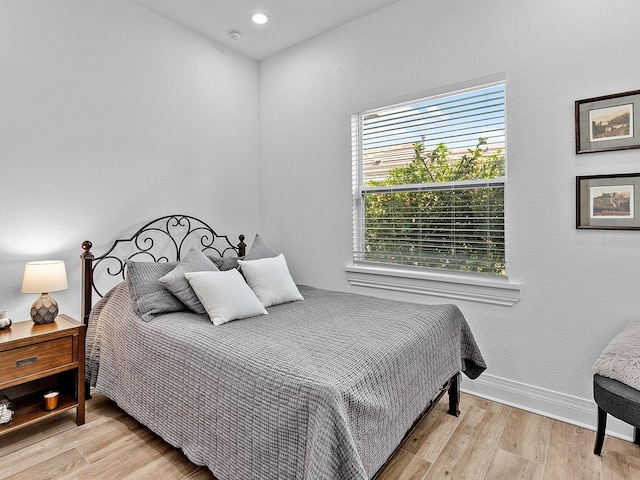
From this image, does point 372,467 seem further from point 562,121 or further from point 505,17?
point 505,17

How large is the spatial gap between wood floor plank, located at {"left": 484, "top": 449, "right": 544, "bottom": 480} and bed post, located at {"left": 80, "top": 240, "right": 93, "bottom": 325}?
255 centimetres

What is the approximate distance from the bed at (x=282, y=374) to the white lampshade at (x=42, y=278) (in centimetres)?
24

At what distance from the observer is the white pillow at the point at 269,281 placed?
2.60 m

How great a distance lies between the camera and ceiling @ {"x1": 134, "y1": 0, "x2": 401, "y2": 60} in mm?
2840

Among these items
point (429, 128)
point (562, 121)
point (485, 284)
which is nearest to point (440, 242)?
point (485, 284)

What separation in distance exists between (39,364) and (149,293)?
65 cm

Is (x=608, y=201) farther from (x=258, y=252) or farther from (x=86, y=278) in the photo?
(x=86, y=278)

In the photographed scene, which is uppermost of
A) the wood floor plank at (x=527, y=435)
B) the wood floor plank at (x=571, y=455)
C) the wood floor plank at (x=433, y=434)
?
the wood floor plank at (x=433, y=434)

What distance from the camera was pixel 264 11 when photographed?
2932 millimetres

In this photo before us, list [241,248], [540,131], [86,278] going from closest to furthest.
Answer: [540,131], [86,278], [241,248]

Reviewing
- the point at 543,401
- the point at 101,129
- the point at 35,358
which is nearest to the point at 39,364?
the point at 35,358

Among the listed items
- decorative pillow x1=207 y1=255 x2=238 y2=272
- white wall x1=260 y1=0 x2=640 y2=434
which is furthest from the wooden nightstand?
white wall x1=260 y1=0 x2=640 y2=434

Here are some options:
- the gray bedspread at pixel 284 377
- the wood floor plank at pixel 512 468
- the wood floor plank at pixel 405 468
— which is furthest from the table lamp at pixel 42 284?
the wood floor plank at pixel 512 468

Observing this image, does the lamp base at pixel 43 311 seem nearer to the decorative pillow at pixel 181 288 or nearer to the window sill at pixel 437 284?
the decorative pillow at pixel 181 288
